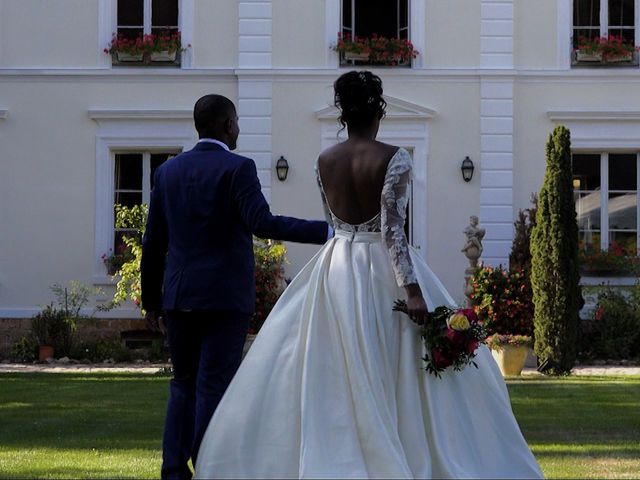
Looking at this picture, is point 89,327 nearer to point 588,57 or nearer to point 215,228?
point 588,57

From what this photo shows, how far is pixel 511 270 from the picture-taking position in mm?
16938

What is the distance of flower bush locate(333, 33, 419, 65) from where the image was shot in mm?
18266

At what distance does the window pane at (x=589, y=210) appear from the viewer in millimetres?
18609

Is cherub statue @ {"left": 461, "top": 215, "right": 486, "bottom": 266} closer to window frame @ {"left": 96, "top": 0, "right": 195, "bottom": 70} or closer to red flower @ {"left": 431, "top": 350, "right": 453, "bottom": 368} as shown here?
window frame @ {"left": 96, "top": 0, "right": 195, "bottom": 70}

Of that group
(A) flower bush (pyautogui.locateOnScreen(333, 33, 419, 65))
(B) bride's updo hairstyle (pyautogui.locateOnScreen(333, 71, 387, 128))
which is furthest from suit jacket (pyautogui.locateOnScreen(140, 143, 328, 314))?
(A) flower bush (pyautogui.locateOnScreen(333, 33, 419, 65))

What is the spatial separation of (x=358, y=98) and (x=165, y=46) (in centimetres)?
1281

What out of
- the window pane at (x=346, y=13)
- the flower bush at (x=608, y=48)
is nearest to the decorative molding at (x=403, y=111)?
the window pane at (x=346, y=13)

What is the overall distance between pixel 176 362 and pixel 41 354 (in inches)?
485

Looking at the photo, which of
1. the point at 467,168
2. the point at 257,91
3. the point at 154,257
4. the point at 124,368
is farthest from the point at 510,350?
the point at 154,257

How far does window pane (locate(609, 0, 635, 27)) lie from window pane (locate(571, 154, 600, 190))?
1.90 meters

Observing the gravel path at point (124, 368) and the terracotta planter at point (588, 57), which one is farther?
the terracotta planter at point (588, 57)

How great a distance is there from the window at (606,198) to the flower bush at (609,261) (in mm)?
336

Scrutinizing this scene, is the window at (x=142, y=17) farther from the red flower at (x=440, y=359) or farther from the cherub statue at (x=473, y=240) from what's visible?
the red flower at (x=440, y=359)

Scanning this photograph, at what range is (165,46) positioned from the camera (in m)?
18.4
